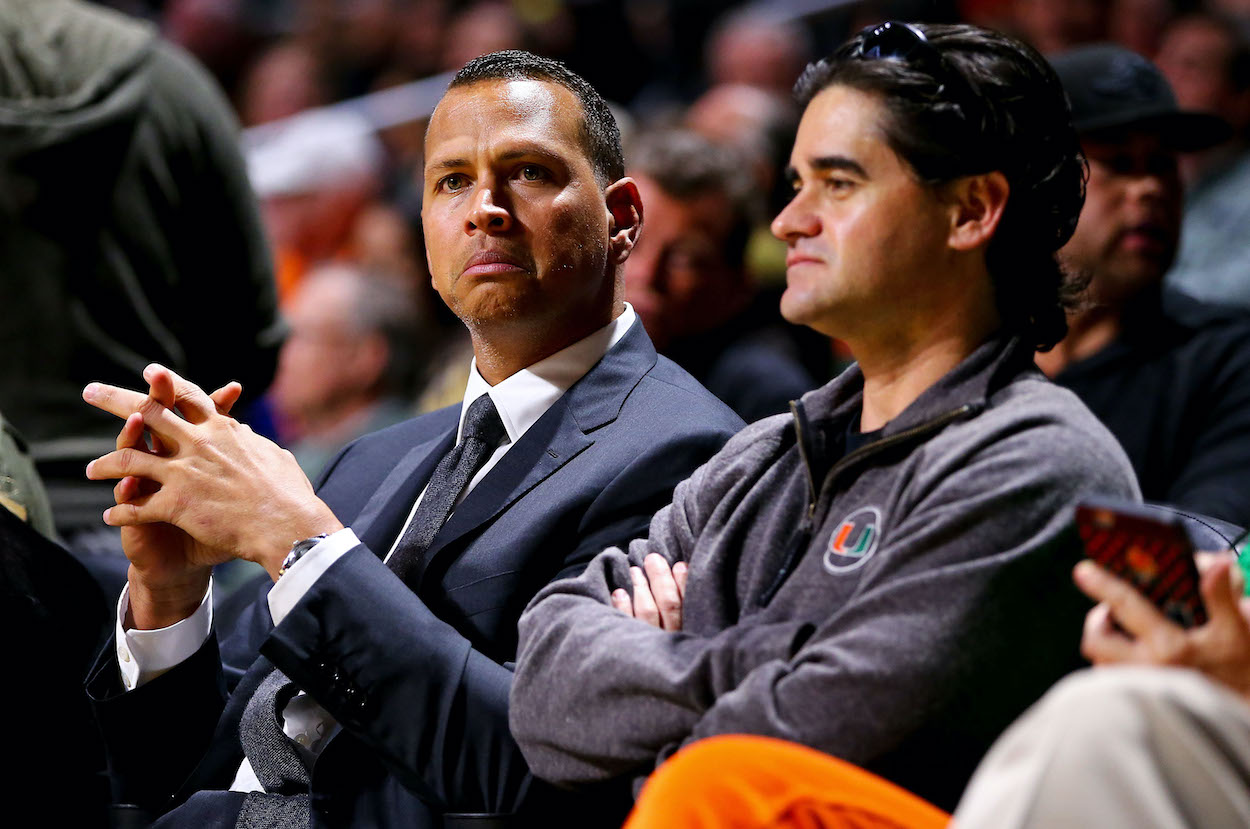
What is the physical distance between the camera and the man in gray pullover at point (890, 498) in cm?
169

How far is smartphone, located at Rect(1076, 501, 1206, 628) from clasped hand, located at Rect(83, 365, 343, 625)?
1126 mm

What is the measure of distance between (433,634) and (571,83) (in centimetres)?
97

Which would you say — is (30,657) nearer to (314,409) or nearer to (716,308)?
(716,308)

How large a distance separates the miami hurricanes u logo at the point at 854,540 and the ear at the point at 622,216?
84 centimetres

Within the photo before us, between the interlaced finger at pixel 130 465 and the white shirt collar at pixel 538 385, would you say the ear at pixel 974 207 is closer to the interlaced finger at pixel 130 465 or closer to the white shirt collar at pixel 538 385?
the white shirt collar at pixel 538 385

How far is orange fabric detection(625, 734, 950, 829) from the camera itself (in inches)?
61.6

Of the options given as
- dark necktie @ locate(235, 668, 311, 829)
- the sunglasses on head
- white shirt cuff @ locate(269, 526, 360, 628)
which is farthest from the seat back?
dark necktie @ locate(235, 668, 311, 829)

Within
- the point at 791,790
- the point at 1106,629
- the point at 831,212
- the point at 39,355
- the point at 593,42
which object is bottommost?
the point at 593,42

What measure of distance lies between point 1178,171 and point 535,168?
5.90 feet

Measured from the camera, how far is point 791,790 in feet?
5.21

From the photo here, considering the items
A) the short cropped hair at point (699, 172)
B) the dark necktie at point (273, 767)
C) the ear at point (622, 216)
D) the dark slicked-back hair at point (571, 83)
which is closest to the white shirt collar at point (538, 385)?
the ear at point (622, 216)

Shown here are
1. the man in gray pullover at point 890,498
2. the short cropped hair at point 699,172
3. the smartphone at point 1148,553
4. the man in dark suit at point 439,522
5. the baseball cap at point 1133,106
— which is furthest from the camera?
the short cropped hair at point 699,172

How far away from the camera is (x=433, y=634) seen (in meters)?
2.13

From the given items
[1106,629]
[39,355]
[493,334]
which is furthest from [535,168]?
[39,355]
